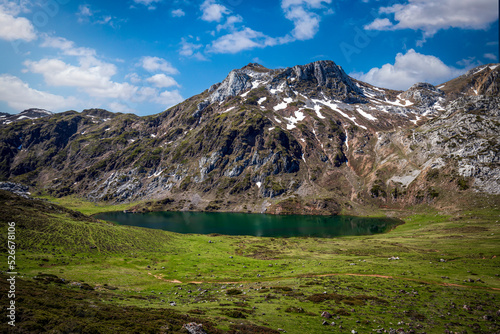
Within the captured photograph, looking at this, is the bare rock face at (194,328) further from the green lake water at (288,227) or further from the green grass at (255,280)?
the green lake water at (288,227)

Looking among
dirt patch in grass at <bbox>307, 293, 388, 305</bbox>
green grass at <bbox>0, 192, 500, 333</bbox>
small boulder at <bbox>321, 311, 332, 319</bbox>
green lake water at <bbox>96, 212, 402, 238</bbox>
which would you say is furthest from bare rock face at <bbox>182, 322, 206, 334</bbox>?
green lake water at <bbox>96, 212, 402, 238</bbox>

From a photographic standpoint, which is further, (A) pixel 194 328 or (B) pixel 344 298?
(B) pixel 344 298

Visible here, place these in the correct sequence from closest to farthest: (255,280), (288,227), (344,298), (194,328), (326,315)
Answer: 1. (194,328)
2. (326,315)
3. (344,298)
4. (255,280)
5. (288,227)

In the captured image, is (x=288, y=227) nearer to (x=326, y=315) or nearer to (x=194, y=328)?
(x=326, y=315)

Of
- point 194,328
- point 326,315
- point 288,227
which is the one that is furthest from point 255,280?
point 288,227

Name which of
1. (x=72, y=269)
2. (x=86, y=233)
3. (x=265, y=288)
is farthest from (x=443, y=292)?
(x=86, y=233)

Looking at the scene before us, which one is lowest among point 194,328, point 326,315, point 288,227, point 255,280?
point 288,227

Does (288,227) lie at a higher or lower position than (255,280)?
lower

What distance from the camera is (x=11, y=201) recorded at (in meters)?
96.1

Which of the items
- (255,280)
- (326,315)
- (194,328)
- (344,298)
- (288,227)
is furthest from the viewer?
(288,227)

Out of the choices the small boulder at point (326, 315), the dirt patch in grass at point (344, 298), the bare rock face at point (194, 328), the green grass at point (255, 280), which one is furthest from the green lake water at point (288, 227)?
the bare rock face at point (194, 328)

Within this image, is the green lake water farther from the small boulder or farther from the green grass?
the small boulder

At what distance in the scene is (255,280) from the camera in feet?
193

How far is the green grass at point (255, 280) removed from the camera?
30.6m
